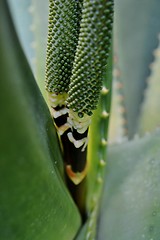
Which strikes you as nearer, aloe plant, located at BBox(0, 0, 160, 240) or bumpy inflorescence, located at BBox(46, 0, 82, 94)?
aloe plant, located at BBox(0, 0, 160, 240)

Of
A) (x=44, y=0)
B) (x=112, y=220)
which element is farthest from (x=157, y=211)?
(x=44, y=0)

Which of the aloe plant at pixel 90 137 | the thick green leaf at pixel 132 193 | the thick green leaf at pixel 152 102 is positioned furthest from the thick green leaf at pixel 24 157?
the thick green leaf at pixel 152 102

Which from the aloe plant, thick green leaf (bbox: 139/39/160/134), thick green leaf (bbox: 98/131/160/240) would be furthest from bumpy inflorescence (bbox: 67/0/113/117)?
thick green leaf (bbox: 139/39/160/134)

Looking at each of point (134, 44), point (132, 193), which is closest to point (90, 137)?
point (132, 193)

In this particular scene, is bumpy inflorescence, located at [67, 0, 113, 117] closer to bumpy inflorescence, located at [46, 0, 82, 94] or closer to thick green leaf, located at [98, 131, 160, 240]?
bumpy inflorescence, located at [46, 0, 82, 94]

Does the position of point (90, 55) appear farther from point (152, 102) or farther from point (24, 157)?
point (152, 102)

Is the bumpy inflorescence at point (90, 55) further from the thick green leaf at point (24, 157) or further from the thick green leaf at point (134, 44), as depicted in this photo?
the thick green leaf at point (134, 44)

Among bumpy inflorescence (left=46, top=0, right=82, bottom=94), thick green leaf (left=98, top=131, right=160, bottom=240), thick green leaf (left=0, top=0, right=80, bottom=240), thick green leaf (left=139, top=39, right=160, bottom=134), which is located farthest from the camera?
thick green leaf (left=139, top=39, right=160, bottom=134)
